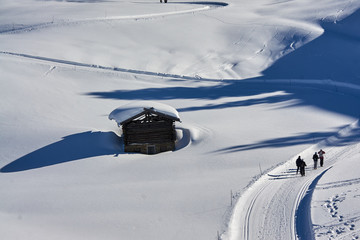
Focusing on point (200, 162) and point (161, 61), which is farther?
point (161, 61)

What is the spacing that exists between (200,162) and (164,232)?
9.65m

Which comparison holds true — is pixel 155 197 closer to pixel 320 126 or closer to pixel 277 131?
pixel 277 131

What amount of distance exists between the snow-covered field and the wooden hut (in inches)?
40.7

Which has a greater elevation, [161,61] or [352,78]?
[161,61]

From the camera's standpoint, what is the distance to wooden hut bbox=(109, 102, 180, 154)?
31438 millimetres

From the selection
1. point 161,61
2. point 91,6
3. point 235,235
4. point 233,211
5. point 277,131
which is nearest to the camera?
point 235,235

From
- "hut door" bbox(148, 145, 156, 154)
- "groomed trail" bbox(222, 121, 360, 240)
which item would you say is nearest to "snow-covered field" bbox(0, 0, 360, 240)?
"groomed trail" bbox(222, 121, 360, 240)

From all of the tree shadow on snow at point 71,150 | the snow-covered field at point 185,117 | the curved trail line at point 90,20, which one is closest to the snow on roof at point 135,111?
the tree shadow on snow at point 71,150

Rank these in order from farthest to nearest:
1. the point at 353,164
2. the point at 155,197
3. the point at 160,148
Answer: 1. the point at 160,148
2. the point at 353,164
3. the point at 155,197

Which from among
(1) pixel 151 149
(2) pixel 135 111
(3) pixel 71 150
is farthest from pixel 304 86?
(3) pixel 71 150

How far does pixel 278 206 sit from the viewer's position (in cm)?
2167

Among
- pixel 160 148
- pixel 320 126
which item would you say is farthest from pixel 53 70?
pixel 320 126

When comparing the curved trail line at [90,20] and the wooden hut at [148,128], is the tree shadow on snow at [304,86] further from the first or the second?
the curved trail line at [90,20]

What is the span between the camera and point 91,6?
75.0 meters
